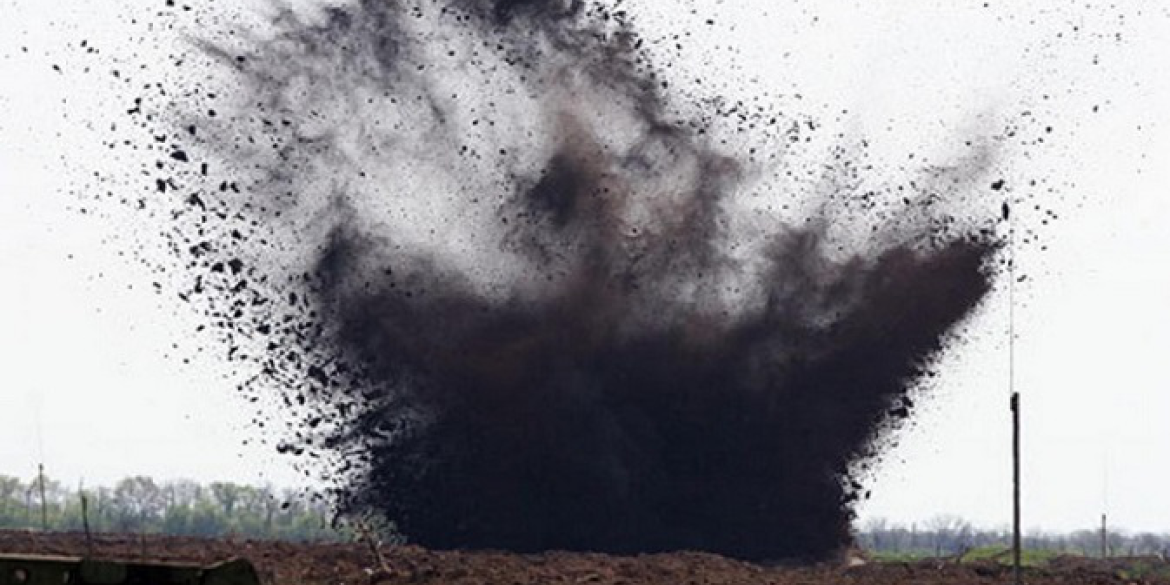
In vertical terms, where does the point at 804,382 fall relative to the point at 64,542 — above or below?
above

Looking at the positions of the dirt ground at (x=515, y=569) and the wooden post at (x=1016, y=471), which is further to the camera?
the dirt ground at (x=515, y=569)

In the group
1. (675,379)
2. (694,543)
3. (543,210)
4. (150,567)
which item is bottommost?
(150,567)

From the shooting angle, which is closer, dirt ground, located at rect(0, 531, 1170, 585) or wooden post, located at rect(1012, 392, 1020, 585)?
wooden post, located at rect(1012, 392, 1020, 585)

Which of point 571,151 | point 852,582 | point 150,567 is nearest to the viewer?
point 150,567

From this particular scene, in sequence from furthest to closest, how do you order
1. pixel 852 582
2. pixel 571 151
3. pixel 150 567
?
1. pixel 571 151
2. pixel 852 582
3. pixel 150 567

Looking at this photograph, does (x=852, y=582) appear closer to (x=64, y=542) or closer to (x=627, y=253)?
(x=627, y=253)

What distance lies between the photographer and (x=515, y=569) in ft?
116

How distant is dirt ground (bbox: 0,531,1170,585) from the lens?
33500 mm

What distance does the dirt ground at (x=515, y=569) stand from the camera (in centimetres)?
3350

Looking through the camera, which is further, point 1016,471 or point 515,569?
point 515,569

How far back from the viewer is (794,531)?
169ft

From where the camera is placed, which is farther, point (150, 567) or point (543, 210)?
point (543, 210)

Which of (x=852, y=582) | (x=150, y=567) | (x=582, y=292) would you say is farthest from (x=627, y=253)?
(x=150, y=567)

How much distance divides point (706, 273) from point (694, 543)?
736 centimetres
